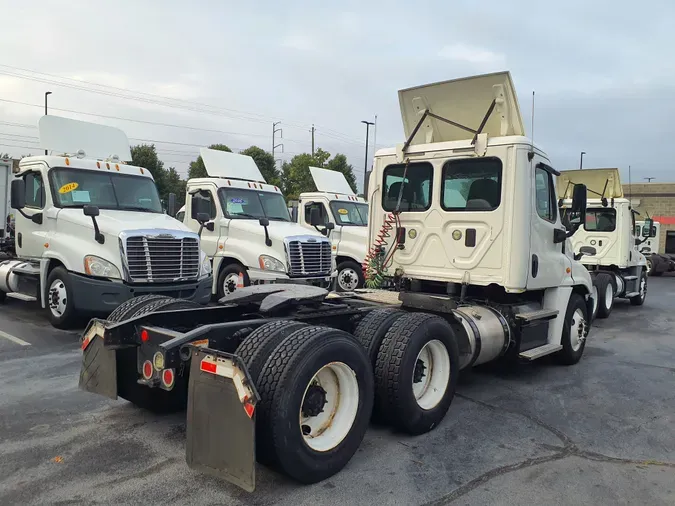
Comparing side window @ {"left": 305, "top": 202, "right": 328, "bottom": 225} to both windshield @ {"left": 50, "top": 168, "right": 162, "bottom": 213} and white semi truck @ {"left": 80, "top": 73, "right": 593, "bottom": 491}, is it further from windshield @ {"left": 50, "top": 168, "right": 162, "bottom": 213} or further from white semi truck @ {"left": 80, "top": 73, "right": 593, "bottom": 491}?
white semi truck @ {"left": 80, "top": 73, "right": 593, "bottom": 491}

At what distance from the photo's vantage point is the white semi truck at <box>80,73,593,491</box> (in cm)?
333

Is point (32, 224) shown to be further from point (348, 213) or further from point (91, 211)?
point (348, 213)

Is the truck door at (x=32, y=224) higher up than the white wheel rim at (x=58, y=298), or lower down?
higher up

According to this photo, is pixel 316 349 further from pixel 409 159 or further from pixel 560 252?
pixel 560 252

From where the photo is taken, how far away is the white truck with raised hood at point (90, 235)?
7.91 m

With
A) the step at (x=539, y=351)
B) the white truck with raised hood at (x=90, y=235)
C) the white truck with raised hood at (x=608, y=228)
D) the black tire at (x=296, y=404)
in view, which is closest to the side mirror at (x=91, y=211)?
the white truck with raised hood at (x=90, y=235)

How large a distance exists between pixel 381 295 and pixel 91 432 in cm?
312

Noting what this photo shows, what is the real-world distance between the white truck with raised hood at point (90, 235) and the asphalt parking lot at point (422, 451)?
1.63 m

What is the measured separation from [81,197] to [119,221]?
1.05m

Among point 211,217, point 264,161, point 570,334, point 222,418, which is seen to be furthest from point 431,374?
point 264,161

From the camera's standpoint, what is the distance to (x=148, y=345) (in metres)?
3.99

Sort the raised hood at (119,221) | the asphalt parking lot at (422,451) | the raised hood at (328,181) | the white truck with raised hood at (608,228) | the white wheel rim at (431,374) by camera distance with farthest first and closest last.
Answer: the raised hood at (328,181), the white truck with raised hood at (608,228), the raised hood at (119,221), the white wheel rim at (431,374), the asphalt parking lot at (422,451)

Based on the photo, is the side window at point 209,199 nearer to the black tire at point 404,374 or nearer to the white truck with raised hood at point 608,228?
the white truck with raised hood at point 608,228

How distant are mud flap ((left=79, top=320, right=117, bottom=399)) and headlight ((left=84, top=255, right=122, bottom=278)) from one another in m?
3.68
